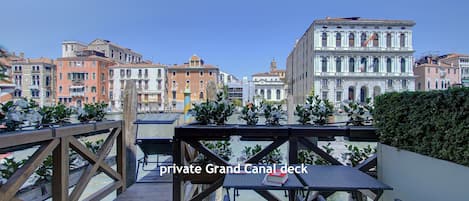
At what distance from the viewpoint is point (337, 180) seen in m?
1.78

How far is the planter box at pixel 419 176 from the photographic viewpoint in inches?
59.8

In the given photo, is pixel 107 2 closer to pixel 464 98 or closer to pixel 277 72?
pixel 464 98

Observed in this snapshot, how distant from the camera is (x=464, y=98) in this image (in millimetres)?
1450

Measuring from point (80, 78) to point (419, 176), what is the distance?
39182mm

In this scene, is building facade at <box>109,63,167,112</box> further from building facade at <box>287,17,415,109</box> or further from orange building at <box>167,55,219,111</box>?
building facade at <box>287,17,415,109</box>

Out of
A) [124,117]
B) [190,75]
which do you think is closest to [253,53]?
[190,75]

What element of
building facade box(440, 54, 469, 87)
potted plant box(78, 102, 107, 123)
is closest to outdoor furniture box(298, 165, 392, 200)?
potted plant box(78, 102, 107, 123)

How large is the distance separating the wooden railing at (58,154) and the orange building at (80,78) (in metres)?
35.7

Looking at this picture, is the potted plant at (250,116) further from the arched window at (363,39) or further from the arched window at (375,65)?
the arched window at (375,65)

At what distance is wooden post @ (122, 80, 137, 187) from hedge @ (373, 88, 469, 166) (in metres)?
2.86

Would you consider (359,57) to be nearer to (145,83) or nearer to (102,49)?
(145,83)

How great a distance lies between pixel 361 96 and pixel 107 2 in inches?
1121

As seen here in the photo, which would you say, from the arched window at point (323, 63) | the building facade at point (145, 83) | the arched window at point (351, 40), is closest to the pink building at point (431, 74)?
the arched window at point (351, 40)

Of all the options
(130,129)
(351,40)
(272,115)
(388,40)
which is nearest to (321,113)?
(272,115)
